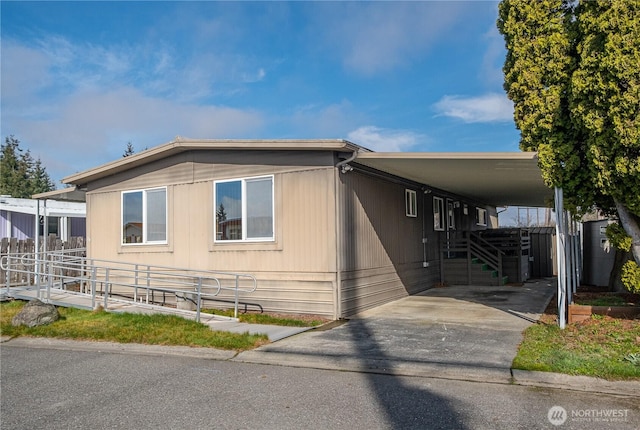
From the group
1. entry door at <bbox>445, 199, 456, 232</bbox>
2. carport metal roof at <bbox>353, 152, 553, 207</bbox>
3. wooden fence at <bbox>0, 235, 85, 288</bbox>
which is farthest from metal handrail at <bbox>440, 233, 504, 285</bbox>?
wooden fence at <bbox>0, 235, 85, 288</bbox>

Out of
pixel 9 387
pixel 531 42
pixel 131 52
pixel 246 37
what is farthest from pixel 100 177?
pixel 531 42

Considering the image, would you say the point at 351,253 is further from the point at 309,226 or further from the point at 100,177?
the point at 100,177

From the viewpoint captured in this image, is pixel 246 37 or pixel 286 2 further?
pixel 246 37

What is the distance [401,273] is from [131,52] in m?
10.9

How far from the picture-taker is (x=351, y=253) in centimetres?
943

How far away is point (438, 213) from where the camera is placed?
15.0m

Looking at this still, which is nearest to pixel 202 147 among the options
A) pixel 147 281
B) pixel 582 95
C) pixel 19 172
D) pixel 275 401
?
pixel 147 281

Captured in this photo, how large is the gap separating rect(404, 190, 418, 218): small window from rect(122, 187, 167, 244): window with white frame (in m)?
6.08

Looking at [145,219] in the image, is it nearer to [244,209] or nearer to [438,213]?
[244,209]

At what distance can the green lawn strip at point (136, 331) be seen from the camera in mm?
7042

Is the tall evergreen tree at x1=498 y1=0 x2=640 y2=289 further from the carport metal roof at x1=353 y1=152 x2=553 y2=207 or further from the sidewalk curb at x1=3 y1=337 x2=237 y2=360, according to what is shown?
the sidewalk curb at x1=3 y1=337 x2=237 y2=360

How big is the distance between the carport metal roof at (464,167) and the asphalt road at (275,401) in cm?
417

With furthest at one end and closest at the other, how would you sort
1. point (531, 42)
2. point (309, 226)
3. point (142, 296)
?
point (142, 296) → point (309, 226) → point (531, 42)

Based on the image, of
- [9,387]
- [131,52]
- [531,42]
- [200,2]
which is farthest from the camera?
[131,52]
